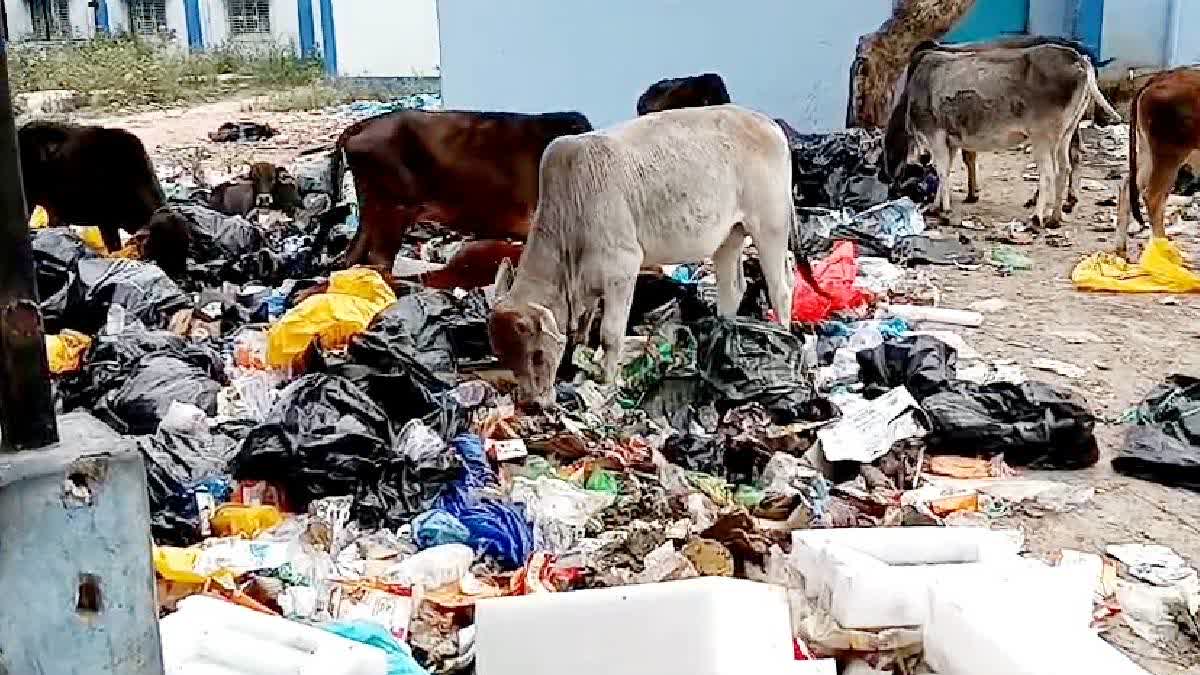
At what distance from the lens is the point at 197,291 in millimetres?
7906

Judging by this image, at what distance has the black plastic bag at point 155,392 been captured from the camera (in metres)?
5.33

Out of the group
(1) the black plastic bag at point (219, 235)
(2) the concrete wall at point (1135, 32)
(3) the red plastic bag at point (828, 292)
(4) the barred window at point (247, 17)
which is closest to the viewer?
(3) the red plastic bag at point (828, 292)

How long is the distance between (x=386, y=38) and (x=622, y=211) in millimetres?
14549

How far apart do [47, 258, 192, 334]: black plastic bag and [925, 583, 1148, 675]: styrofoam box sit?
16.2 ft

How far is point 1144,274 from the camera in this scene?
796 centimetres

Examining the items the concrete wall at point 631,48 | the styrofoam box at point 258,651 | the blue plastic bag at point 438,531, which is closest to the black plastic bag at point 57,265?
the blue plastic bag at point 438,531

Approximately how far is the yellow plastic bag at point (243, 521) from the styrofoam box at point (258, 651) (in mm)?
2240

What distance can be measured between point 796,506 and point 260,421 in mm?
2211

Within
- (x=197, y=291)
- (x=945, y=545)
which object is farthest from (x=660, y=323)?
(x=945, y=545)

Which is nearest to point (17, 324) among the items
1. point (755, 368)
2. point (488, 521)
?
point (488, 521)

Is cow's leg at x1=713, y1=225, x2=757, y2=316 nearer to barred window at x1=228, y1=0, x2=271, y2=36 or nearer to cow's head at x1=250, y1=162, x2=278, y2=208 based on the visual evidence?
cow's head at x1=250, y1=162, x2=278, y2=208

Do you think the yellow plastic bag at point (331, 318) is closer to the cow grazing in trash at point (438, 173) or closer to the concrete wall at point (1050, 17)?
the cow grazing in trash at point (438, 173)

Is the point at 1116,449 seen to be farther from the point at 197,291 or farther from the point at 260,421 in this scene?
the point at 197,291

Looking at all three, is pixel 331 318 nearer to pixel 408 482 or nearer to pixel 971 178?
pixel 408 482
